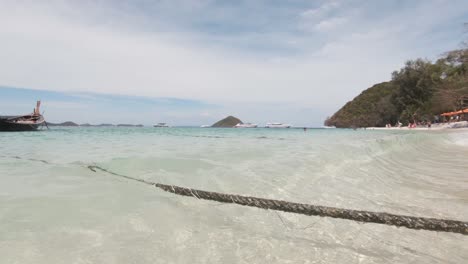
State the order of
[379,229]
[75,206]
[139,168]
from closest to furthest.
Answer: [379,229] → [75,206] → [139,168]

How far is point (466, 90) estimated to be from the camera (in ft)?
130

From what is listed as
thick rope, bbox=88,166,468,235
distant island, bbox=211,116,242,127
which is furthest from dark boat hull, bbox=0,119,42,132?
distant island, bbox=211,116,242,127

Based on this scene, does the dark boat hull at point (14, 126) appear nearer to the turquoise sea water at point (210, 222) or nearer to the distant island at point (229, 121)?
the turquoise sea water at point (210, 222)

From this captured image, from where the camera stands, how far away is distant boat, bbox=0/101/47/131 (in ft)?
114

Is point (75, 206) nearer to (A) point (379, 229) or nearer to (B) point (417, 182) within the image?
(A) point (379, 229)

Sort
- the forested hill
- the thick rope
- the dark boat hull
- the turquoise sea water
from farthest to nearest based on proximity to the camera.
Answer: the forested hill → the dark boat hull → the thick rope → the turquoise sea water

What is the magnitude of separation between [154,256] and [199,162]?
5418mm

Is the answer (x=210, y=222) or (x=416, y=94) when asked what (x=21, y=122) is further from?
(x=416, y=94)

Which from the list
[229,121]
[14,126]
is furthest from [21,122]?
[229,121]

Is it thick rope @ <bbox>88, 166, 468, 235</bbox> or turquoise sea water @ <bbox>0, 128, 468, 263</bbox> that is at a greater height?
thick rope @ <bbox>88, 166, 468, 235</bbox>

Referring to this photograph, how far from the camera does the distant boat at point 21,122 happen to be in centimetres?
3465

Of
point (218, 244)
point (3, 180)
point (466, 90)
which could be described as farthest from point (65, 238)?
point (466, 90)

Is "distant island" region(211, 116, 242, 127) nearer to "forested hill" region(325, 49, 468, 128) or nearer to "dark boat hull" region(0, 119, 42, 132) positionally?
"forested hill" region(325, 49, 468, 128)

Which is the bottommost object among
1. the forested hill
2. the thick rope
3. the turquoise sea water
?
the turquoise sea water
